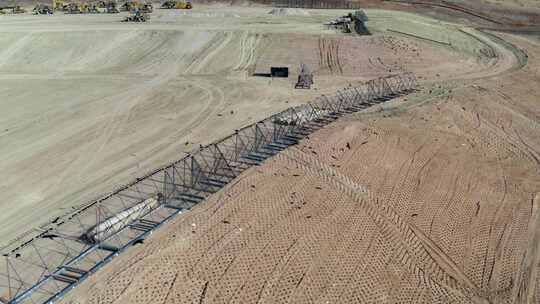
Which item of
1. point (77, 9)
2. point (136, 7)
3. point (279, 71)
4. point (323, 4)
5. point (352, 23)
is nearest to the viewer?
point (279, 71)

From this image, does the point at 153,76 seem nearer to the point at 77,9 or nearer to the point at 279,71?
the point at 279,71

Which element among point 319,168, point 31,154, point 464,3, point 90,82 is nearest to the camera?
point 319,168

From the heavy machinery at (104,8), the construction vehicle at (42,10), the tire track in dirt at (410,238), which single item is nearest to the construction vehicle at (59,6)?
the construction vehicle at (42,10)

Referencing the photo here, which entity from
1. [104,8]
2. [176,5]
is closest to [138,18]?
[176,5]

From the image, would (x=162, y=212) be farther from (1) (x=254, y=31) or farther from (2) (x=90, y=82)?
(1) (x=254, y=31)

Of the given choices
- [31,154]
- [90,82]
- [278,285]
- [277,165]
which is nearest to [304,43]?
[90,82]

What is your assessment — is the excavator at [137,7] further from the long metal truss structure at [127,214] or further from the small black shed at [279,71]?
the long metal truss structure at [127,214]
